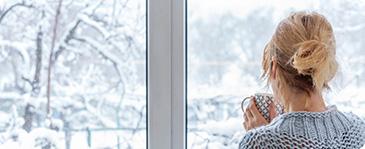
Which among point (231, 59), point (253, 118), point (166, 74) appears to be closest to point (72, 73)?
point (166, 74)

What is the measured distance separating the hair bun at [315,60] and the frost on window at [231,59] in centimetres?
47

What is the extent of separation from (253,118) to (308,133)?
0.91 feet

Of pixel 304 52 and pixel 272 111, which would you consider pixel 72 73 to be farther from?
pixel 304 52

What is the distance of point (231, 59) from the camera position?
1.77 m

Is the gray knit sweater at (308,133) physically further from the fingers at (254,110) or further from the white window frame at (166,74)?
the white window frame at (166,74)

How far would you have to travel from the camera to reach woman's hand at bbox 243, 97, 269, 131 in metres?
1.48

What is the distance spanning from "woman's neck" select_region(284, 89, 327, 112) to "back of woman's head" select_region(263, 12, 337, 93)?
0.02 meters

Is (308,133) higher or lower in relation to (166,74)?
lower

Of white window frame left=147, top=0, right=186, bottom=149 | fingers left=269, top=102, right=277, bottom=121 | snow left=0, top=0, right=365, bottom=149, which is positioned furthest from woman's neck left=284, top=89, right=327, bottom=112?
white window frame left=147, top=0, right=186, bottom=149

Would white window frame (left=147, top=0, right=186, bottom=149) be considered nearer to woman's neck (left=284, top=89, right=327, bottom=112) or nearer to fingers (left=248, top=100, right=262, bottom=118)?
fingers (left=248, top=100, right=262, bottom=118)

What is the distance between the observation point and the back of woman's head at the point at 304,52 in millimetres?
1270

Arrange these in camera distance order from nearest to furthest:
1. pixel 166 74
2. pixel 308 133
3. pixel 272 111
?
1. pixel 308 133
2. pixel 272 111
3. pixel 166 74

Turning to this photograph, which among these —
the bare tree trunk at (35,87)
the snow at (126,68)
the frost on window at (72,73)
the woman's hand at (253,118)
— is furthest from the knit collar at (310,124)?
the bare tree trunk at (35,87)

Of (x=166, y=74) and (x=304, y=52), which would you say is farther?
(x=166, y=74)
